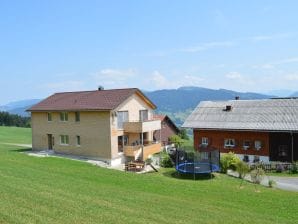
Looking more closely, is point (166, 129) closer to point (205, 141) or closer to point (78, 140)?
point (205, 141)

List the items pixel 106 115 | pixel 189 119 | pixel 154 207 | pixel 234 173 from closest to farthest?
pixel 154 207 → pixel 234 173 → pixel 106 115 → pixel 189 119

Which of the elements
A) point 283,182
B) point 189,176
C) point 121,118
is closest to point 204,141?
point 121,118

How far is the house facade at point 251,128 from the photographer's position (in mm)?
37188

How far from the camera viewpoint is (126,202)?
14672 mm

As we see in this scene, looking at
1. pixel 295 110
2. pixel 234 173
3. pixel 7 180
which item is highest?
pixel 295 110

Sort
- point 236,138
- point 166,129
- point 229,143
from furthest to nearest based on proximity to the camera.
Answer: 1. point 166,129
2. point 229,143
3. point 236,138

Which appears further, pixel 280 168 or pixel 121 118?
pixel 121 118

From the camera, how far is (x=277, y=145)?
37656mm

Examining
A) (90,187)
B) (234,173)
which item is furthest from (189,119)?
(90,187)

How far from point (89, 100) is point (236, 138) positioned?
16.1 metres

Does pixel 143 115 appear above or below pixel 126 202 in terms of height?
above

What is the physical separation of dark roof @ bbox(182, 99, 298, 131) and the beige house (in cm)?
608

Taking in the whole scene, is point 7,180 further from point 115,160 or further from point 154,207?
point 115,160

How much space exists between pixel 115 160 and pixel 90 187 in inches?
767
